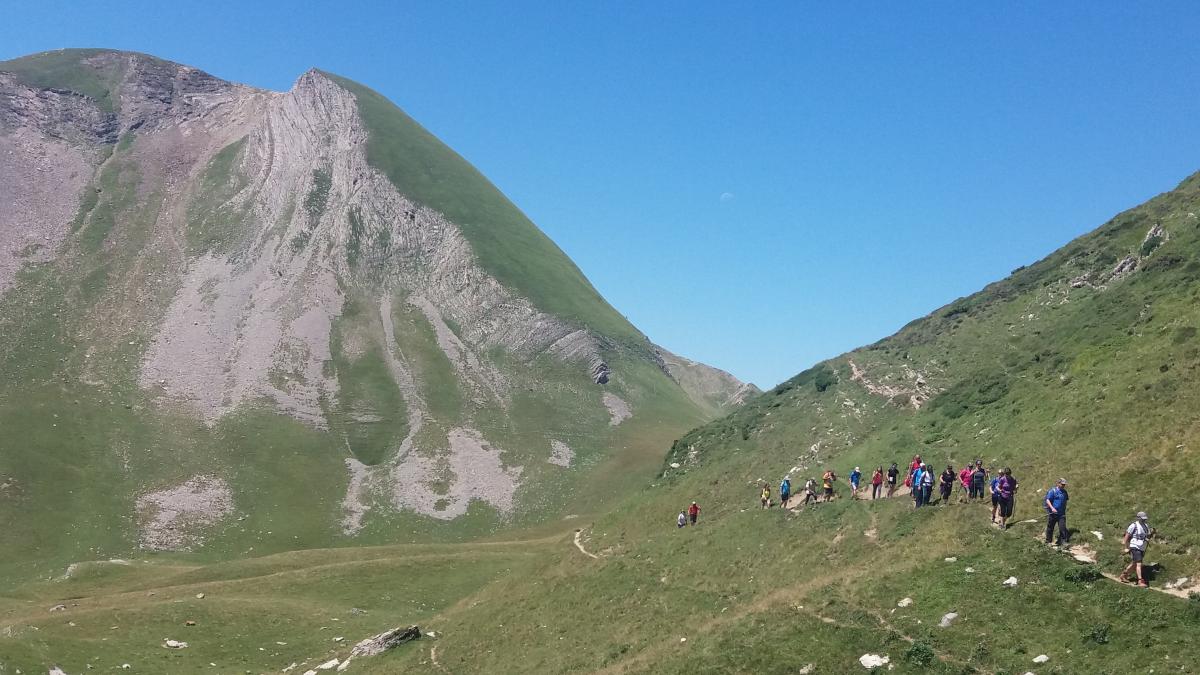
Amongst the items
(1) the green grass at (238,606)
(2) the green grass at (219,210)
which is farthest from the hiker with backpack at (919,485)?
(2) the green grass at (219,210)

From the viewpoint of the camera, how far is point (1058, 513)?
2730 centimetres

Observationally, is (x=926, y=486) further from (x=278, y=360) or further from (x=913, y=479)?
(x=278, y=360)

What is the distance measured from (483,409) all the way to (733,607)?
110 meters

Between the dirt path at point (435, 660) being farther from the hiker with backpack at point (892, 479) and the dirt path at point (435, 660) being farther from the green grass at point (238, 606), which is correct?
the hiker with backpack at point (892, 479)

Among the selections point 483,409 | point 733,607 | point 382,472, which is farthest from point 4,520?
point 733,607

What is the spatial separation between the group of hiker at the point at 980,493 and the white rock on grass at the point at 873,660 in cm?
771

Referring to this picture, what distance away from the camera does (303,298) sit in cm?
15650

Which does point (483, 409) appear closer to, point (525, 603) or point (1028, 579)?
point (525, 603)

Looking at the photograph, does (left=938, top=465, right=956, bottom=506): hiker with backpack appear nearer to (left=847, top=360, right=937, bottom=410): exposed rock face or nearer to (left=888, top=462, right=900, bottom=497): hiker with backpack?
(left=888, top=462, right=900, bottom=497): hiker with backpack

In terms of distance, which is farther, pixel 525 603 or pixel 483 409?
Answer: pixel 483 409

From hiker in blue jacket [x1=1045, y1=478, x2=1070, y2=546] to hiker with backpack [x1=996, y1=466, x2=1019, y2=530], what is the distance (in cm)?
259

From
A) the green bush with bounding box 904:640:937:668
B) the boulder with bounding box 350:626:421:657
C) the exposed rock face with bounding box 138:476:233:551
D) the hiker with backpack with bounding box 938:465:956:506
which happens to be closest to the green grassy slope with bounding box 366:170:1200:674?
the green bush with bounding box 904:640:937:668

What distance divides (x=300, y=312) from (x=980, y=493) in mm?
140536

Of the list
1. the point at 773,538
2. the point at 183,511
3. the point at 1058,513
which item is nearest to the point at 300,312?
the point at 183,511
